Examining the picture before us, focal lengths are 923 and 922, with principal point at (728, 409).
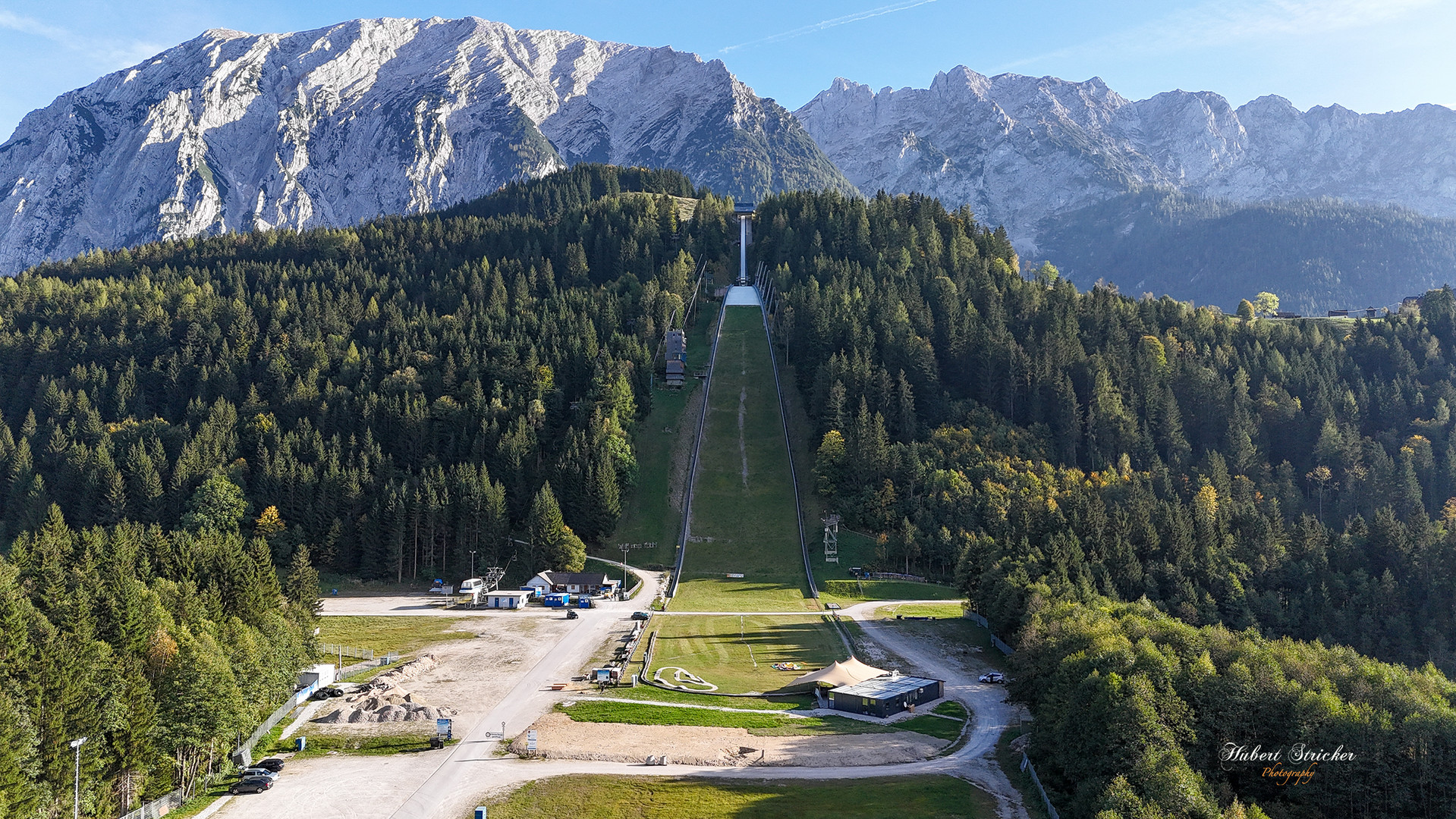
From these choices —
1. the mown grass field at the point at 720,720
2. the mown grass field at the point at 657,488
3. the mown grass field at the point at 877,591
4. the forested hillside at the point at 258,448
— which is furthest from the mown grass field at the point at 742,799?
the mown grass field at the point at 657,488

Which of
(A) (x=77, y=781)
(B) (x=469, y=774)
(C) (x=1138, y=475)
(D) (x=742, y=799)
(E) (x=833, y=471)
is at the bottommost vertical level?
(D) (x=742, y=799)

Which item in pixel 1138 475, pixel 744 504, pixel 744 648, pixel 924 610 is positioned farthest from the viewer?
pixel 744 504

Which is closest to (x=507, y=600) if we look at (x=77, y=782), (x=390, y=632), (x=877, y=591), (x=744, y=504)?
(x=390, y=632)

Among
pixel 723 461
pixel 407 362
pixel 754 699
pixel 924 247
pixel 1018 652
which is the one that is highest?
pixel 924 247

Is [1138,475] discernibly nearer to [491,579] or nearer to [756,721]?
[756,721]

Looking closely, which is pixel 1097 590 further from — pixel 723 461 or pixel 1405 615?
pixel 723 461

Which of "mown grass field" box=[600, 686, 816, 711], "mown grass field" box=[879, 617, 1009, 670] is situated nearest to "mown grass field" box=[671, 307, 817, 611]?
"mown grass field" box=[879, 617, 1009, 670]

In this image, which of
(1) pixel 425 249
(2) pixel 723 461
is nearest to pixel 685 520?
(2) pixel 723 461
